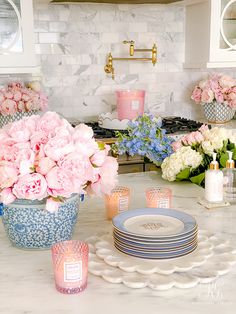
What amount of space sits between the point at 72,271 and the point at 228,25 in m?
2.83

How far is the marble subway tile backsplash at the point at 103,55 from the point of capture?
3.51 meters

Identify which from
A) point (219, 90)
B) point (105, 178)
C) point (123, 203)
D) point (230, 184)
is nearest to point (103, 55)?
point (219, 90)

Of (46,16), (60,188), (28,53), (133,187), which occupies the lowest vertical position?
(133,187)

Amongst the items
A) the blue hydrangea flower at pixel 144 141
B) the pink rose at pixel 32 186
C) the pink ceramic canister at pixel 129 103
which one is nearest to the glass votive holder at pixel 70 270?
the pink rose at pixel 32 186

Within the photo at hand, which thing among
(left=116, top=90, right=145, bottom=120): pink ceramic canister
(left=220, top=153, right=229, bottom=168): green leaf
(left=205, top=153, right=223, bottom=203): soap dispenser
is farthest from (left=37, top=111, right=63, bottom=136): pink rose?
(left=116, top=90, right=145, bottom=120): pink ceramic canister

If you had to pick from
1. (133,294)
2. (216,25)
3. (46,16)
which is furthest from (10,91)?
(133,294)

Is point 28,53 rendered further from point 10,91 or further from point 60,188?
point 60,188

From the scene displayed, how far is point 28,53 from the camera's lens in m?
3.11

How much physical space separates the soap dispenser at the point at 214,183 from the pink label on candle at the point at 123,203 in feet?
0.98

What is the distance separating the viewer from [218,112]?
145 inches

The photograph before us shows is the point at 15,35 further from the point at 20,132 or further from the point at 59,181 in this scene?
the point at 59,181

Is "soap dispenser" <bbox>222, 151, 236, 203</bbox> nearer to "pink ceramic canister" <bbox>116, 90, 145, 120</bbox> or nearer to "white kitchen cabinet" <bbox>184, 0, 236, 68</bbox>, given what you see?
"pink ceramic canister" <bbox>116, 90, 145, 120</bbox>

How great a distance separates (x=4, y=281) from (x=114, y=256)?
0.27m

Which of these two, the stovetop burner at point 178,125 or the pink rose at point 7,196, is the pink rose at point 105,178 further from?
the stovetop burner at point 178,125
